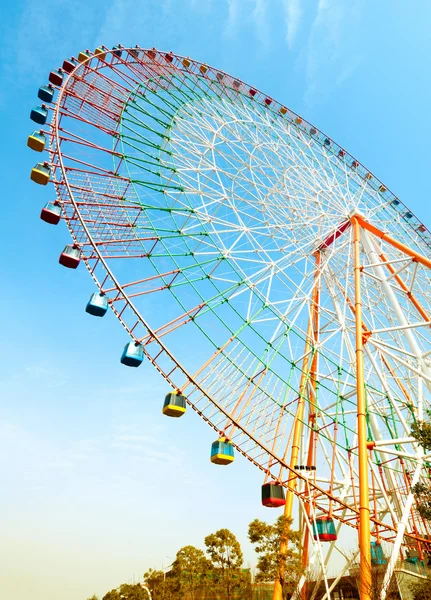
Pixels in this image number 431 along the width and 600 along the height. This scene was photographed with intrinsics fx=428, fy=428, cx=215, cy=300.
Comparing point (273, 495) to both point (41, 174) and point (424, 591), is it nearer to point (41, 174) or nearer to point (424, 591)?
point (424, 591)

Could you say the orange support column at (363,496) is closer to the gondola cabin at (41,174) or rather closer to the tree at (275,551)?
the tree at (275,551)

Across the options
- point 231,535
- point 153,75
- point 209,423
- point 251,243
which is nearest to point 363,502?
point 209,423

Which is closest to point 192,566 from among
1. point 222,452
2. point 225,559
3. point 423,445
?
point 225,559

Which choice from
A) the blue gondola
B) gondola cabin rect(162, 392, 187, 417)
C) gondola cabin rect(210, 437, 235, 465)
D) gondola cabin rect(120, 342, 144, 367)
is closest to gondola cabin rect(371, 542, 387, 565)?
gondola cabin rect(210, 437, 235, 465)

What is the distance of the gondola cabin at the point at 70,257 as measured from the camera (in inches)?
637

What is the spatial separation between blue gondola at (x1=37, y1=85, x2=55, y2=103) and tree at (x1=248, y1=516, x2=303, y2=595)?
20190 mm

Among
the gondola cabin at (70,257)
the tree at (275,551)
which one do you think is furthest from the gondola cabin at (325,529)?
the gondola cabin at (70,257)

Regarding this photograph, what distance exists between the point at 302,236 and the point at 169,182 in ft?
24.5

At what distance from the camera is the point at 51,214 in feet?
54.4

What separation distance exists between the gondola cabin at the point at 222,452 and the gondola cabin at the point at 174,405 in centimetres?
159

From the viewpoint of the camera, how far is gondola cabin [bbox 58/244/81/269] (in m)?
16.2

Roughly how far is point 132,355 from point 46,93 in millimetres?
12832

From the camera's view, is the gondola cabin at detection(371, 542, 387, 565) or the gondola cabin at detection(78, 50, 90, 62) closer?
the gondola cabin at detection(371, 542, 387, 565)

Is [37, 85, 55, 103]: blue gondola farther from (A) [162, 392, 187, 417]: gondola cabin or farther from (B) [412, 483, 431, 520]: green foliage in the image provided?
(B) [412, 483, 431, 520]: green foliage
